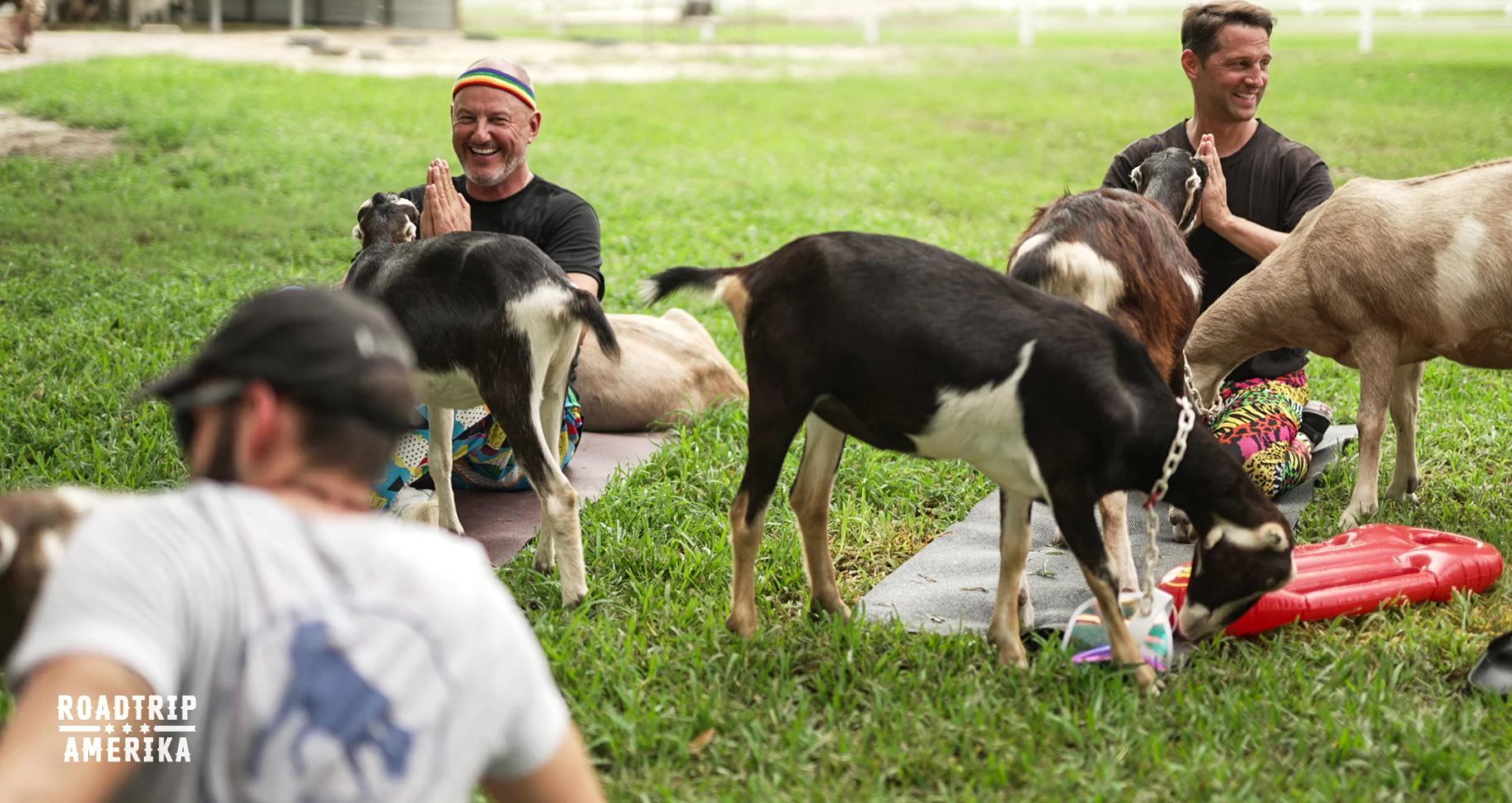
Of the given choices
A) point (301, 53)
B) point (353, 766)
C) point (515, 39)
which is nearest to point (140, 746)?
point (353, 766)

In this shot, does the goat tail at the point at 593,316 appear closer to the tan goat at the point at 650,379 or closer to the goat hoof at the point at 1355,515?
the tan goat at the point at 650,379

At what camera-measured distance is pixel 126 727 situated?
5.60 feet

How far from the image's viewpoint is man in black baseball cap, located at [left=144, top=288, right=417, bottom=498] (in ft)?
6.04

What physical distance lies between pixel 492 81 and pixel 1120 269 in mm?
2314

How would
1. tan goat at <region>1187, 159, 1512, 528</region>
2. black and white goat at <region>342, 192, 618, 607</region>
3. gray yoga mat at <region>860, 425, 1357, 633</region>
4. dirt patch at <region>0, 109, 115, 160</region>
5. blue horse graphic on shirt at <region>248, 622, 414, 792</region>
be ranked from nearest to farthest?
blue horse graphic on shirt at <region>248, 622, 414, 792</region> < black and white goat at <region>342, 192, 618, 607</region> < gray yoga mat at <region>860, 425, 1357, 633</region> < tan goat at <region>1187, 159, 1512, 528</region> < dirt patch at <region>0, 109, 115, 160</region>

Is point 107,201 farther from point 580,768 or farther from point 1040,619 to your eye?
point 580,768

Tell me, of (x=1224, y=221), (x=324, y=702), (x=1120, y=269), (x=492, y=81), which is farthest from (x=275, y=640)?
(x=1224, y=221)

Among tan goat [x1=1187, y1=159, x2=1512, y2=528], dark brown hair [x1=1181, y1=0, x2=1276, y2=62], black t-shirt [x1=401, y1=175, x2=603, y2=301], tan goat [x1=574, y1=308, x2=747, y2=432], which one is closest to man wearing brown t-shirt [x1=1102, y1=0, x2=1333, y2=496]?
dark brown hair [x1=1181, y1=0, x2=1276, y2=62]

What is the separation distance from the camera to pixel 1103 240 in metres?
4.17

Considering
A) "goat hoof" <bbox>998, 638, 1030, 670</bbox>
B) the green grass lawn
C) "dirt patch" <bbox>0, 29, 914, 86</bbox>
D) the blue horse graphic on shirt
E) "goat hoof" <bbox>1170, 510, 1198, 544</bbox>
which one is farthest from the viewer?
"dirt patch" <bbox>0, 29, 914, 86</bbox>

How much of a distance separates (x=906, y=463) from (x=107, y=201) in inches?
296

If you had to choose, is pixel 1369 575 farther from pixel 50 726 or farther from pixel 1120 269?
pixel 50 726

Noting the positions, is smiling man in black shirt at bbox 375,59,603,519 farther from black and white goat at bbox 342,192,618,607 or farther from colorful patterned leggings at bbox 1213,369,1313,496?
colorful patterned leggings at bbox 1213,369,1313,496

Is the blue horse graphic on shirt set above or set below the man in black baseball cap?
below
